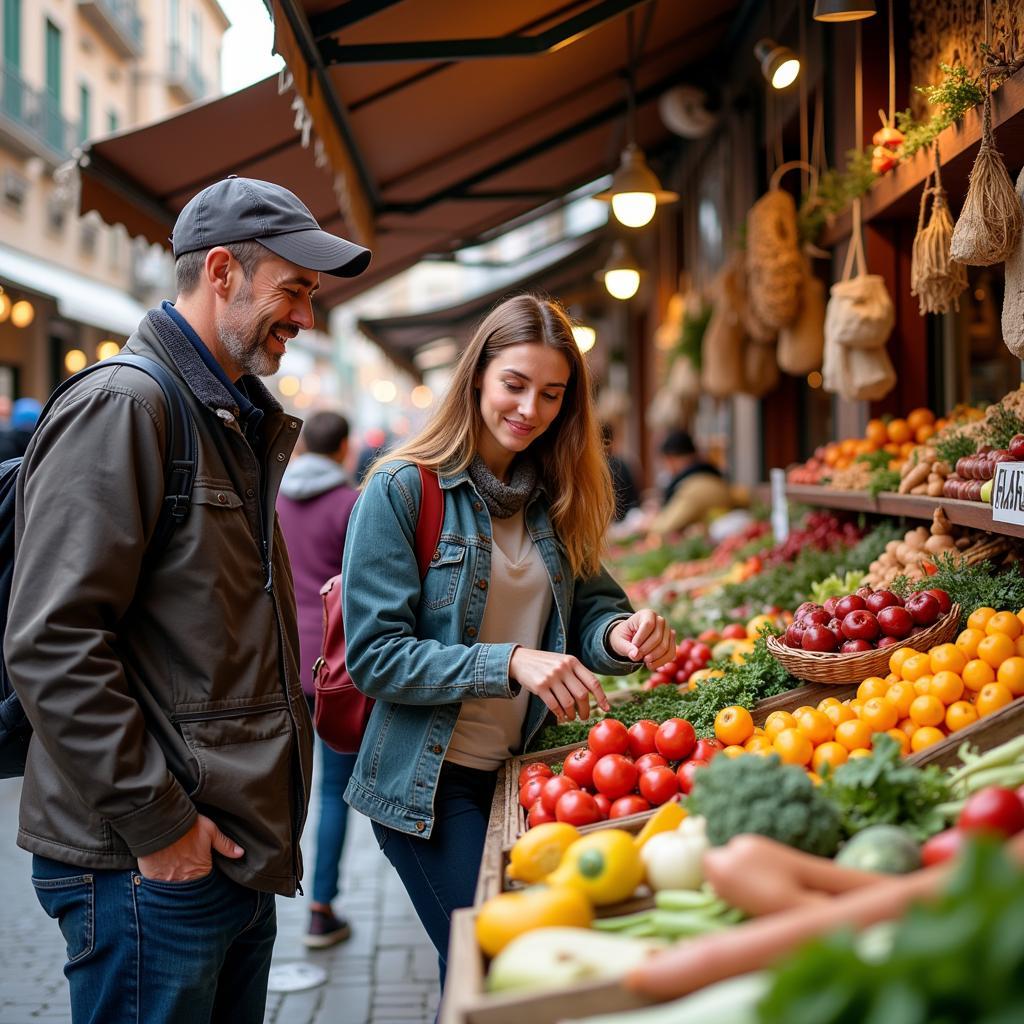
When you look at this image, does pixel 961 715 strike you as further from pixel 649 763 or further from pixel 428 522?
pixel 428 522

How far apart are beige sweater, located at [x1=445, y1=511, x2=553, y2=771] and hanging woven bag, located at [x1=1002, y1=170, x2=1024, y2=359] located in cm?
149

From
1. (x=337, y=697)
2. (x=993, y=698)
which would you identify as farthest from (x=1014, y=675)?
(x=337, y=697)

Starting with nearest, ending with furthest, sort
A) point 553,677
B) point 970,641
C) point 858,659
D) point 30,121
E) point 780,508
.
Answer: point 553,677
point 970,641
point 858,659
point 780,508
point 30,121

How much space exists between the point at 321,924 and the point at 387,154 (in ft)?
16.2

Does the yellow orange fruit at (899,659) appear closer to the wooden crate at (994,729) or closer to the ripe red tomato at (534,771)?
the wooden crate at (994,729)

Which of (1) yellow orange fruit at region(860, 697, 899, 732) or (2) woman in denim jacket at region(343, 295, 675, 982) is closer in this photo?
(2) woman in denim jacket at region(343, 295, 675, 982)

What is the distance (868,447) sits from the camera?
17.0 ft

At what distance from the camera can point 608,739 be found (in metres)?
2.77

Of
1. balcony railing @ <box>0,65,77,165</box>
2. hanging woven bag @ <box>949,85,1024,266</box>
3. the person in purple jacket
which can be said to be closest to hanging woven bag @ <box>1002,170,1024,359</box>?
hanging woven bag @ <box>949,85,1024,266</box>

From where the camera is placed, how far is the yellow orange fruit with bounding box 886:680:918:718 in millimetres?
2744

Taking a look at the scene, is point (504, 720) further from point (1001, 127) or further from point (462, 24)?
point (462, 24)

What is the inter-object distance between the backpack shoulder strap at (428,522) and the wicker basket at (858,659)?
118cm

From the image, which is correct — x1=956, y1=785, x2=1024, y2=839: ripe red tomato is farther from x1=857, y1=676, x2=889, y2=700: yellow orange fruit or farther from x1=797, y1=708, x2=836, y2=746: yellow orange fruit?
x1=857, y1=676, x2=889, y2=700: yellow orange fruit

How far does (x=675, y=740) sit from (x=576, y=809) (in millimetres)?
457
